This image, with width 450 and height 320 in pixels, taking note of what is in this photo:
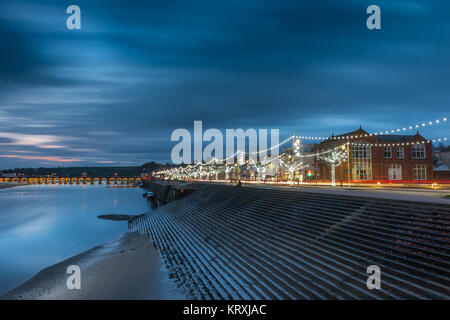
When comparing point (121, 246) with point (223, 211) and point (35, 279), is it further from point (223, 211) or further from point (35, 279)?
point (223, 211)

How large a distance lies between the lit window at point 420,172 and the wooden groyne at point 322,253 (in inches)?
1694

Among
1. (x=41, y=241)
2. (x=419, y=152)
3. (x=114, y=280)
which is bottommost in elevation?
(x=41, y=241)

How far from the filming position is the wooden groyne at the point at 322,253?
8117 millimetres

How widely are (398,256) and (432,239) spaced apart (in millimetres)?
1222

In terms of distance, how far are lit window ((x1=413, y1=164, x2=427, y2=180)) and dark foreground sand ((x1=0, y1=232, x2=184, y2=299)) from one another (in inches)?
1947

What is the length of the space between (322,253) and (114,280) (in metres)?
9.24

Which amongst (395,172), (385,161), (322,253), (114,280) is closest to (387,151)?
(385,161)

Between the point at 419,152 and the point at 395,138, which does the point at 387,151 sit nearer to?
the point at 395,138

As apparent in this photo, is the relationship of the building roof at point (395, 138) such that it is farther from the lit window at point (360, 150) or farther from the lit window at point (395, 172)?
the lit window at point (395, 172)

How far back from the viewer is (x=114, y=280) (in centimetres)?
1352

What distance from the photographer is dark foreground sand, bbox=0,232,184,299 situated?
37.9 feet

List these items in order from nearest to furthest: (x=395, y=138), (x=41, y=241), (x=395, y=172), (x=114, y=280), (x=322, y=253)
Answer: (x=322, y=253) → (x=114, y=280) → (x=41, y=241) → (x=395, y=172) → (x=395, y=138)

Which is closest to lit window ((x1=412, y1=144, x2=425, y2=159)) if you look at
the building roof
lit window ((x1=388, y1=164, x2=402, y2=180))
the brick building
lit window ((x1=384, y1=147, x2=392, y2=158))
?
the brick building
